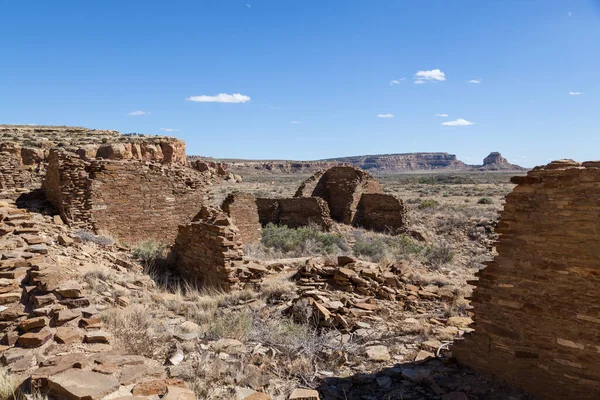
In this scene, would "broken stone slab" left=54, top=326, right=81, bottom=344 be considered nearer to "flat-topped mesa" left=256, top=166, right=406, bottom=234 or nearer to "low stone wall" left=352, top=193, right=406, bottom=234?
"flat-topped mesa" left=256, top=166, right=406, bottom=234

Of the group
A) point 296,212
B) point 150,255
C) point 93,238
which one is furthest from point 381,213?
point 93,238

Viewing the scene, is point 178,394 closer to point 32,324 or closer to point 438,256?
point 32,324

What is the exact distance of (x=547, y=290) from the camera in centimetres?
476

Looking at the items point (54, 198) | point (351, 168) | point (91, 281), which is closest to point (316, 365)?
point (91, 281)

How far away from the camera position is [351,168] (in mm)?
21031

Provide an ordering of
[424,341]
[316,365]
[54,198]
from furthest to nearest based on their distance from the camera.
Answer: [54,198] < [424,341] < [316,365]

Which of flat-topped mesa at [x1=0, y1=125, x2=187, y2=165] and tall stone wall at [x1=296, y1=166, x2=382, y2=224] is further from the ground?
flat-topped mesa at [x1=0, y1=125, x2=187, y2=165]

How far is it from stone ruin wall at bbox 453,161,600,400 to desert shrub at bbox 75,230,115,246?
7.90 m

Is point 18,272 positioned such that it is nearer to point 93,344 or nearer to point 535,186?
point 93,344

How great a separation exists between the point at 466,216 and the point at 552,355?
18.8 meters

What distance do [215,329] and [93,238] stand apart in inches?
206

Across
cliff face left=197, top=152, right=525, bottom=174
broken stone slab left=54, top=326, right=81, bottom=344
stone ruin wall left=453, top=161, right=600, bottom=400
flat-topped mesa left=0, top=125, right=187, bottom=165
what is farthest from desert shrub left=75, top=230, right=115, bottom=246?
cliff face left=197, top=152, right=525, bottom=174

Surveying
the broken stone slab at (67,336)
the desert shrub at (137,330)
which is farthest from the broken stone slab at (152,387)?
the broken stone slab at (67,336)

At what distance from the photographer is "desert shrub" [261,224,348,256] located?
44.7 ft
